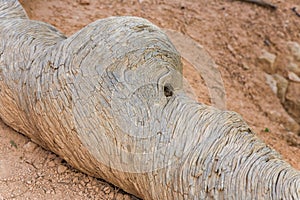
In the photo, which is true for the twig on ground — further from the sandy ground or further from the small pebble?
the small pebble

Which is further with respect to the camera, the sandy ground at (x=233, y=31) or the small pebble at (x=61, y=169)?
the sandy ground at (x=233, y=31)

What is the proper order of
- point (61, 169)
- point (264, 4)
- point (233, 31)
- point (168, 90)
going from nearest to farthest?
point (168, 90) < point (61, 169) < point (233, 31) < point (264, 4)

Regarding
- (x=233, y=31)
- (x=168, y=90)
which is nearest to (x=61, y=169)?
(x=168, y=90)

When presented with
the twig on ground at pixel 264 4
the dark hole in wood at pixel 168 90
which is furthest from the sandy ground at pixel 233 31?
the dark hole in wood at pixel 168 90

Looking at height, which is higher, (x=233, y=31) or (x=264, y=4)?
(x=264, y=4)

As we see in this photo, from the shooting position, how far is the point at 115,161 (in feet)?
6.91

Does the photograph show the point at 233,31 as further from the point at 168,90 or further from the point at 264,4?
the point at 168,90

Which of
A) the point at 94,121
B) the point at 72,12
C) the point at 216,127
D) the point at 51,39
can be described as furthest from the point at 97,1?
the point at 216,127

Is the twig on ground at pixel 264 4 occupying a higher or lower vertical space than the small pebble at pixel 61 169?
higher

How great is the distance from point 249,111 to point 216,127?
175cm

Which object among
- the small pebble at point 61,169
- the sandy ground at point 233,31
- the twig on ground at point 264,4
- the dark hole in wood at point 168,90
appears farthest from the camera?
the twig on ground at point 264,4

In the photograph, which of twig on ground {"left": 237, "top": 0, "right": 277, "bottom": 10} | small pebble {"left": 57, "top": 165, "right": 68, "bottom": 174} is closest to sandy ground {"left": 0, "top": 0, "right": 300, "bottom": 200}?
twig on ground {"left": 237, "top": 0, "right": 277, "bottom": 10}

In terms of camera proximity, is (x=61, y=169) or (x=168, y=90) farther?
(x=61, y=169)

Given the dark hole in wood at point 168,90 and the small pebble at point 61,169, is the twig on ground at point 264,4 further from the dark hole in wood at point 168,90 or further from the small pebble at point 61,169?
the small pebble at point 61,169
